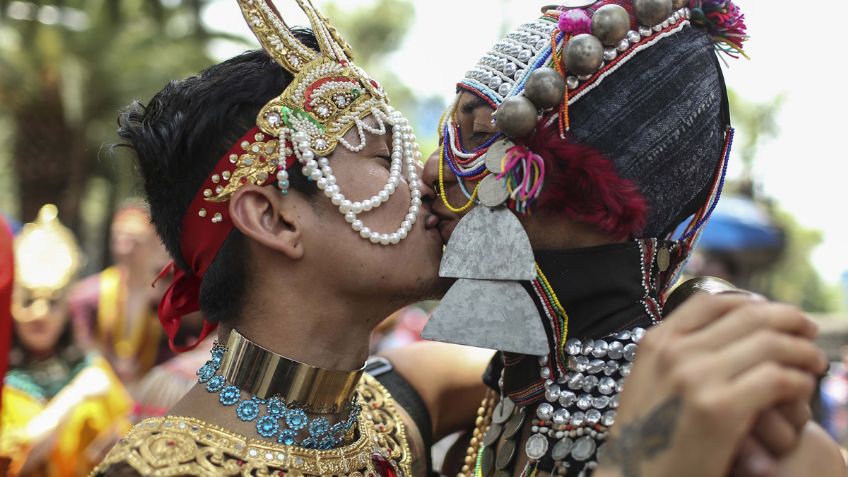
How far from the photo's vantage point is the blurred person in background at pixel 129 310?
7547 millimetres

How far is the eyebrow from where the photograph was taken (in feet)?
8.03

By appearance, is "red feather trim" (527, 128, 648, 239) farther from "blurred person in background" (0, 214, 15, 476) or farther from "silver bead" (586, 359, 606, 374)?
"blurred person in background" (0, 214, 15, 476)

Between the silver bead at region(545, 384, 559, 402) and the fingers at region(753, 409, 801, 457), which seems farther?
the silver bead at region(545, 384, 559, 402)

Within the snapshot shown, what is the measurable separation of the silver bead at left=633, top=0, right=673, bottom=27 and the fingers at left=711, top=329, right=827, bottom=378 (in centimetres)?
112

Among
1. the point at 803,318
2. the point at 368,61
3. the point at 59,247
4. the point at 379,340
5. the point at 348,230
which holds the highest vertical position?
the point at 803,318

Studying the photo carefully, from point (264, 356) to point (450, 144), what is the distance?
86cm

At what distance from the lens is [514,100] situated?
2264 millimetres

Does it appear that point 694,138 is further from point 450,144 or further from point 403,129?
point 403,129

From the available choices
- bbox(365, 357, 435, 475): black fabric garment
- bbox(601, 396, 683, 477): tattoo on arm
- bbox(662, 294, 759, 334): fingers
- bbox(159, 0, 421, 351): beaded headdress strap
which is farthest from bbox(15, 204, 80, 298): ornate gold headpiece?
bbox(662, 294, 759, 334): fingers

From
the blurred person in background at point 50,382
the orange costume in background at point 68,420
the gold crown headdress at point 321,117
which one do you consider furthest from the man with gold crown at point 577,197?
the orange costume in background at point 68,420

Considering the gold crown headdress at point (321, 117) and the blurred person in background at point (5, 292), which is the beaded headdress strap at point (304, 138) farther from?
the blurred person in background at point (5, 292)

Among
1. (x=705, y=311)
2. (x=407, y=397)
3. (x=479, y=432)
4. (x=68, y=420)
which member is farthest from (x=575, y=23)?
(x=68, y=420)

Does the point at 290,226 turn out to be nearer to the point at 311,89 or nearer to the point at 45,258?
the point at 311,89

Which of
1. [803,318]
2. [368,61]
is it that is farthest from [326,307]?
[368,61]
